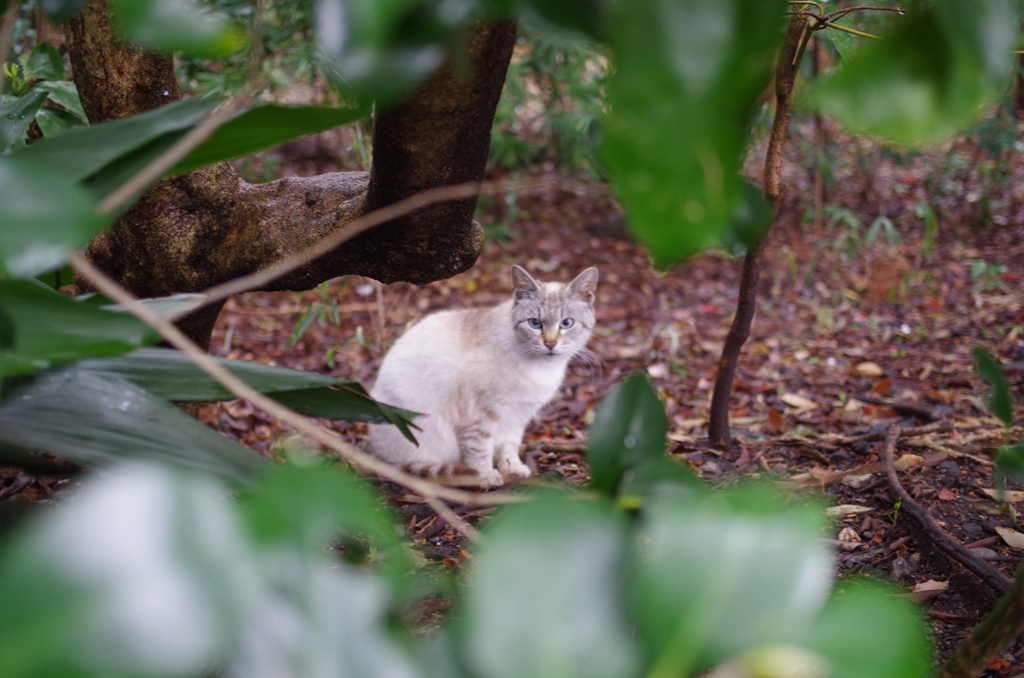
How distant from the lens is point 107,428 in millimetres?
729

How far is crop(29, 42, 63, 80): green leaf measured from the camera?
1861mm

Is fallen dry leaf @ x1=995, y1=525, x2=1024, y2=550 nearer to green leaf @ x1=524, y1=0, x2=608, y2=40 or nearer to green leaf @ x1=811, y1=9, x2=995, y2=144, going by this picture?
green leaf @ x1=811, y1=9, x2=995, y2=144

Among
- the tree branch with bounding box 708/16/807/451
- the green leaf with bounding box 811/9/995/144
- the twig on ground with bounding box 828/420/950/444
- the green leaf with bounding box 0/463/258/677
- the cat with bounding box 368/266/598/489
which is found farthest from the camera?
the cat with bounding box 368/266/598/489

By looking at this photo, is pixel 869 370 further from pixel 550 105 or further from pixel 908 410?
pixel 550 105

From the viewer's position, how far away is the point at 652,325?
4.05m

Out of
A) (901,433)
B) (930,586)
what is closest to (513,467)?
(901,433)

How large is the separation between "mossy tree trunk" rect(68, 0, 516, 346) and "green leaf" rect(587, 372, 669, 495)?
743 millimetres

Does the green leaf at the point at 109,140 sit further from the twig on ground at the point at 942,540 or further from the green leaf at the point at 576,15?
the twig on ground at the point at 942,540

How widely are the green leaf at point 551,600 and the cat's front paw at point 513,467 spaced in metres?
2.23

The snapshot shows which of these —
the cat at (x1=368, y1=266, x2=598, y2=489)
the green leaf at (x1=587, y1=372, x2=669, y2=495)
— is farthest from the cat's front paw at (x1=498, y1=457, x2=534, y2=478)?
the green leaf at (x1=587, y1=372, x2=669, y2=495)

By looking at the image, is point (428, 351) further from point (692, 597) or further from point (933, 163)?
point (933, 163)

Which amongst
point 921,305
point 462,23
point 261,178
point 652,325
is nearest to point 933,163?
point 921,305

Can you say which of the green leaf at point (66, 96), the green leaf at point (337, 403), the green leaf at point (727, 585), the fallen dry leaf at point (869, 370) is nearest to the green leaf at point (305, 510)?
the green leaf at point (727, 585)

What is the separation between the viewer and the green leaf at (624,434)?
17.9 inches
